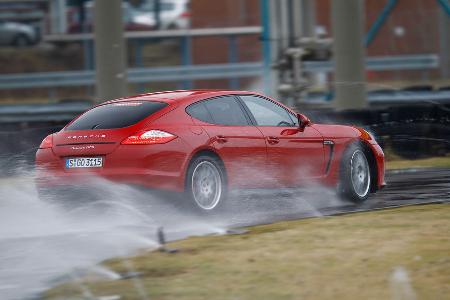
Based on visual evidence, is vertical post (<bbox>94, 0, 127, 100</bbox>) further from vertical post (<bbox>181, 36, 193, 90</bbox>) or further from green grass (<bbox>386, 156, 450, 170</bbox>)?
vertical post (<bbox>181, 36, 193, 90</bbox>)

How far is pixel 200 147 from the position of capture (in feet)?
34.2

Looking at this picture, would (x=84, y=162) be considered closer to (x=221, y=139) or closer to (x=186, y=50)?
(x=221, y=139)

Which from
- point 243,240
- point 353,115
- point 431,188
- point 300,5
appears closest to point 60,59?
point 300,5

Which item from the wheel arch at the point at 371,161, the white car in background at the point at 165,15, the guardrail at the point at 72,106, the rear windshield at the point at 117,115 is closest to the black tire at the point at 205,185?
the rear windshield at the point at 117,115

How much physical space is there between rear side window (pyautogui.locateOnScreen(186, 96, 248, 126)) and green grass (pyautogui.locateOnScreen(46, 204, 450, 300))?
1.64 meters

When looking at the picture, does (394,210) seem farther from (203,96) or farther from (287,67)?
(287,67)

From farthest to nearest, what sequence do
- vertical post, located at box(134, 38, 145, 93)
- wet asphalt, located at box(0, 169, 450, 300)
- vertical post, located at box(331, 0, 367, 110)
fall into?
vertical post, located at box(134, 38, 145, 93)
vertical post, located at box(331, 0, 367, 110)
wet asphalt, located at box(0, 169, 450, 300)

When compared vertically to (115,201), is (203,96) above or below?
above

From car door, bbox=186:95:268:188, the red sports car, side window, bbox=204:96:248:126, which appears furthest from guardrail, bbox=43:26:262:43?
car door, bbox=186:95:268:188

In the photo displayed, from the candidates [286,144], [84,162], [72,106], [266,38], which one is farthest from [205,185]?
[72,106]

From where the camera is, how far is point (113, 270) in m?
7.81

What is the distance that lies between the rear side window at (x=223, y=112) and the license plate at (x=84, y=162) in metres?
1.10

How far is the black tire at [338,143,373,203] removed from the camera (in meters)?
12.2

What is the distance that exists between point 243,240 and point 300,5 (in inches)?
562
